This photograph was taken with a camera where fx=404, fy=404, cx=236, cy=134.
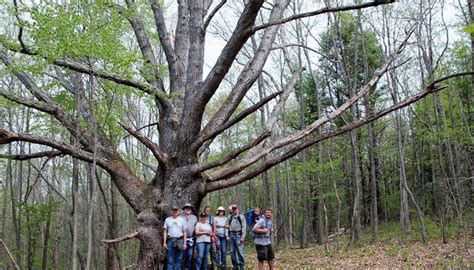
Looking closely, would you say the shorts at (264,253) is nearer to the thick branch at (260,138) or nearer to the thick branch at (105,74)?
the thick branch at (260,138)

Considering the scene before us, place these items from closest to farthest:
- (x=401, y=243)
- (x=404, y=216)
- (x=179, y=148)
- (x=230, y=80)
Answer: (x=179, y=148) → (x=401, y=243) → (x=404, y=216) → (x=230, y=80)

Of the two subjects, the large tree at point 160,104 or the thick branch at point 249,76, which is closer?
the large tree at point 160,104

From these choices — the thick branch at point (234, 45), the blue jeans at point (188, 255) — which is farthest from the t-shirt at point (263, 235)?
the thick branch at point (234, 45)

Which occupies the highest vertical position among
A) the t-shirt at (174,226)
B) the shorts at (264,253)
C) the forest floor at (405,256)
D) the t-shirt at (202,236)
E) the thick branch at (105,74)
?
the thick branch at (105,74)

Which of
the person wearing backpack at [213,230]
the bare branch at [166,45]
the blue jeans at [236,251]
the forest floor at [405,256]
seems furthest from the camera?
the forest floor at [405,256]

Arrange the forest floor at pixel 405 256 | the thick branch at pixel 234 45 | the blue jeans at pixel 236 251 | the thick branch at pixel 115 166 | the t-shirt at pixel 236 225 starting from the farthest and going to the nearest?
the forest floor at pixel 405 256, the t-shirt at pixel 236 225, the blue jeans at pixel 236 251, the thick branch at pixel 115 166, the thick branch at pixel 234 45

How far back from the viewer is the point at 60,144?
6.83 m

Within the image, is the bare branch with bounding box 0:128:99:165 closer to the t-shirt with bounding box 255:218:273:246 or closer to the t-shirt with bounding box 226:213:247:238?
the t-shirt with bounding box 226:213:247:238

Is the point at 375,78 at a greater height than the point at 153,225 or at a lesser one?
greater

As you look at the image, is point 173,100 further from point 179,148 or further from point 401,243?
point 401,243

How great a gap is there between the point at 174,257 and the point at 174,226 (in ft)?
2.80

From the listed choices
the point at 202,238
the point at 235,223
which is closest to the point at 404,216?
the point at 235,223

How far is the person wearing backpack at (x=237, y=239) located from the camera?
9.27 meters

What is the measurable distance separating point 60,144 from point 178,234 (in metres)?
2.54
